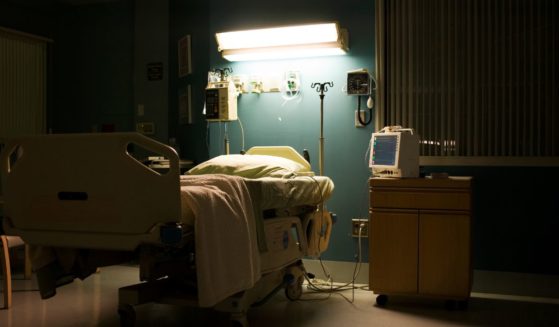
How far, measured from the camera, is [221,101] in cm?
430

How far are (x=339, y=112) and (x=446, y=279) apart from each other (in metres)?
1.56

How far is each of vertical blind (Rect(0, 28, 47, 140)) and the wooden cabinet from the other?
144 inches

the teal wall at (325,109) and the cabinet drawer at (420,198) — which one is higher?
the teal wall at (325,109)

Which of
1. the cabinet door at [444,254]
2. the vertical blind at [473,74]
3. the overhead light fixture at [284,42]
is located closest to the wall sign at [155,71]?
the overhead light fixture at [284,42]

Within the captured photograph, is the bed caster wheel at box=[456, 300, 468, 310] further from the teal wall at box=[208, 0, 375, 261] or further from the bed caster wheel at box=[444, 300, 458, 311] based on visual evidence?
the teal wall at box=[208, 0, 375, 261]

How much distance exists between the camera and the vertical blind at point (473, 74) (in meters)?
3.74

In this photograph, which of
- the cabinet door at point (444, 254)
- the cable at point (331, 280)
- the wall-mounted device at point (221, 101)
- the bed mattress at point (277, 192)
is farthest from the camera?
the wall-mounted device at point (221, 101)

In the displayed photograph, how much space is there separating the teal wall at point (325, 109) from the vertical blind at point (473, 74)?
229 millimetres

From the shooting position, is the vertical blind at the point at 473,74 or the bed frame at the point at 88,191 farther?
the vertical blind at the point at 473,74

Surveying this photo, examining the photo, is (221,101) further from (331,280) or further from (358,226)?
(331,280)

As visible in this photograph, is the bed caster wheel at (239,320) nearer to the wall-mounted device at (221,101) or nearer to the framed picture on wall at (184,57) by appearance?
the wall-mounted device at (221,101)

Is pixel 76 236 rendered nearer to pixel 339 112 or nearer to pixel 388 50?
pixel 339 112

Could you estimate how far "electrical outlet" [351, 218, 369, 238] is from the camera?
411cm

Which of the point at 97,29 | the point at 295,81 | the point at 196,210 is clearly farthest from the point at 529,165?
the point at 97,29
